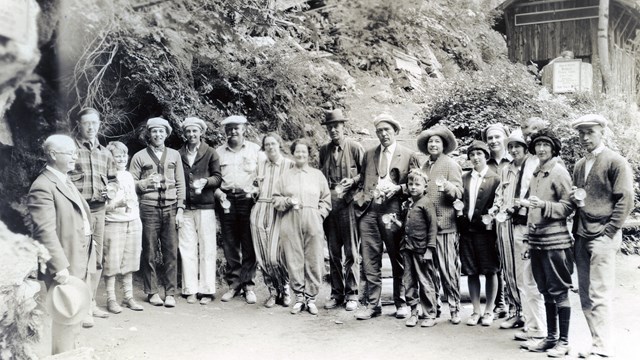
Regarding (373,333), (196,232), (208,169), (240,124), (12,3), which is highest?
(12,3)

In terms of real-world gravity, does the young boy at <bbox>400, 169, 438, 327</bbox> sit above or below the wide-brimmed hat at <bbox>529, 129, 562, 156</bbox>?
below

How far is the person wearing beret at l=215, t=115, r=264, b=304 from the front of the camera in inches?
241

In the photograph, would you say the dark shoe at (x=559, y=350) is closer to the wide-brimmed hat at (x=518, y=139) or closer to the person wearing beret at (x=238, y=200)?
the wide-brimmed hat at (x=518, y=139)

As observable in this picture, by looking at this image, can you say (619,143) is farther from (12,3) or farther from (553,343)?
(12,3)

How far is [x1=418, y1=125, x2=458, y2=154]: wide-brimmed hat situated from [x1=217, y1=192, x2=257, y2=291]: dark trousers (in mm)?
1838

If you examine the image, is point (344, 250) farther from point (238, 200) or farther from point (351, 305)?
point (238, 200)

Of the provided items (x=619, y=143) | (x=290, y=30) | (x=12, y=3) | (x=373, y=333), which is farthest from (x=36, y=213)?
(x=619, y=143)

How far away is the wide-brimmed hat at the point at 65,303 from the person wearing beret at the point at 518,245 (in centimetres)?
337

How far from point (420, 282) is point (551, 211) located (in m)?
1.44

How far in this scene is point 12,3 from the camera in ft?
13.1

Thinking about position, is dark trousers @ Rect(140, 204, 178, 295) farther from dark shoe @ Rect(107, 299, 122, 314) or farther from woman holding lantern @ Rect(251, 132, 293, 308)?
woman holding lantern @ Rect(251, 132, 293, 308)

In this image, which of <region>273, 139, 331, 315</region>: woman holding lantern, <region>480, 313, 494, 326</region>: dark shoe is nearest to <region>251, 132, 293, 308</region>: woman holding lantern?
<region>273, 139, 331, 315</region>: woman holding lantern

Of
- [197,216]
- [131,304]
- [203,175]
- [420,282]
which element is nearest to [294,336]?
[420,282]

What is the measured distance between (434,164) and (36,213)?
11.1ft
